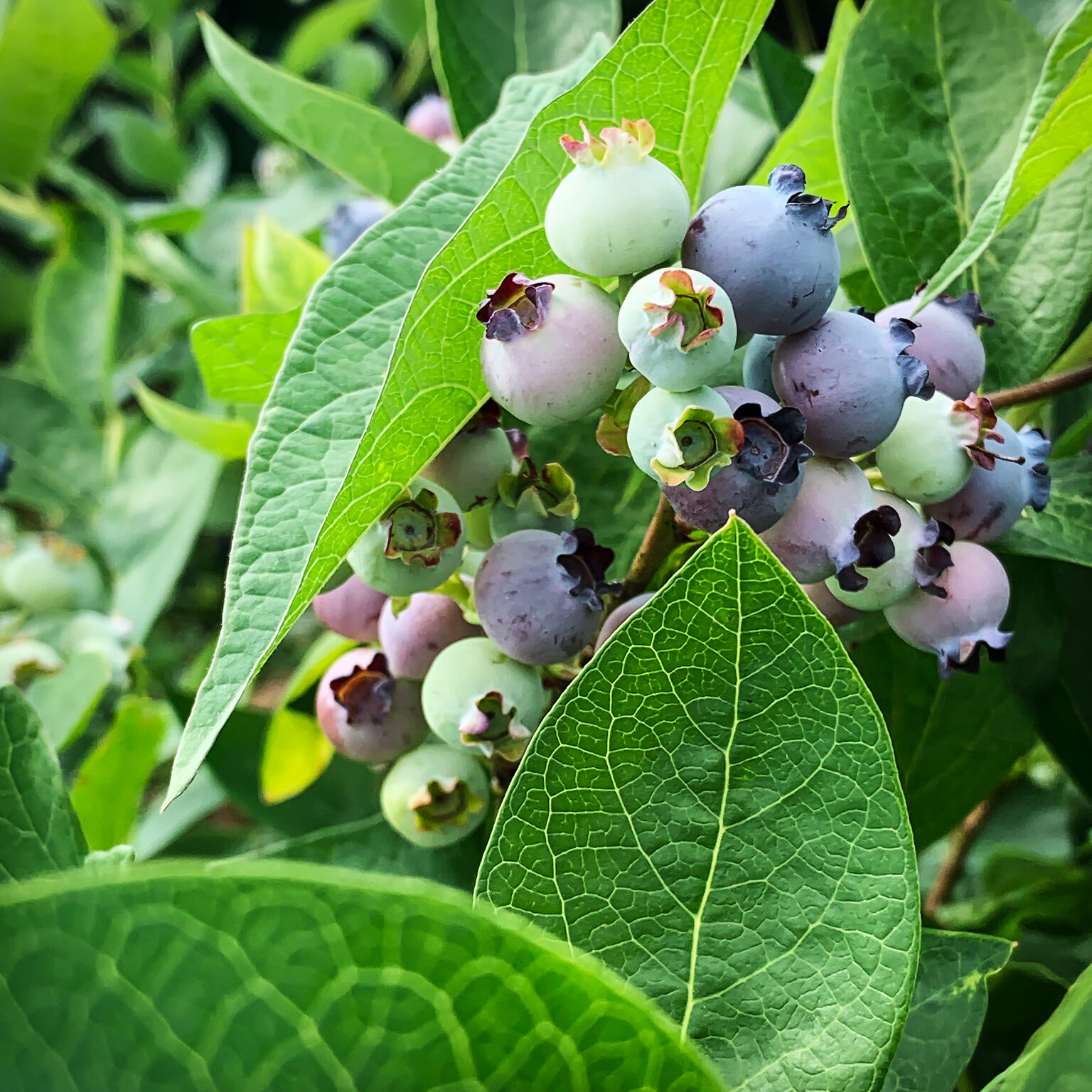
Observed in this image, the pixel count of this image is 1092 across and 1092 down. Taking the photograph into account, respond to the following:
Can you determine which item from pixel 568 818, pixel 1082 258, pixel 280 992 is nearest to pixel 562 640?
pixel 568 818

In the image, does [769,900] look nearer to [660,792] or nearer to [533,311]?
[660,792]

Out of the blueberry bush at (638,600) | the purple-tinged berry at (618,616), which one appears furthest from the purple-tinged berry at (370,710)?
the purple-tinged berry at (618,616)

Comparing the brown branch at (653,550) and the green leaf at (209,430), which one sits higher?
the brown branch at (653,550)

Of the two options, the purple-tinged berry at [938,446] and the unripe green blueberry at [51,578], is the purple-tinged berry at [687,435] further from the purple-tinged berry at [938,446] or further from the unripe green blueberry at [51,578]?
the unripe green blueberry at [51,578]

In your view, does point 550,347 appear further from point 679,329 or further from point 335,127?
point 335,127

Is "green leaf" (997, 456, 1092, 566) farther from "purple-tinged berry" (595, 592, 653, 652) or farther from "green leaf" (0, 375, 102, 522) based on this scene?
"green leaf" (0, 375, 102, 522)
